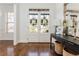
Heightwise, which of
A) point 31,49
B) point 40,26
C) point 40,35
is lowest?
point 31,49

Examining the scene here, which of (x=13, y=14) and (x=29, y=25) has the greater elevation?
(x=13, y=14)

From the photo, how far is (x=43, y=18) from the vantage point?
22.2ft

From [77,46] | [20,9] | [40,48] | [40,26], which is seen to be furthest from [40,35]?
[77,46]

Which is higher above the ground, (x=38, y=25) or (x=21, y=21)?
(x=21, y=21)

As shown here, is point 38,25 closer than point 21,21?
Yes

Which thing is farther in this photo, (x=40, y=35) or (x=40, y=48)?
(x=40, y=35)

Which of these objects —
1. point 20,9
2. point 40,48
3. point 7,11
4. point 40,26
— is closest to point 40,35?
point 40,26

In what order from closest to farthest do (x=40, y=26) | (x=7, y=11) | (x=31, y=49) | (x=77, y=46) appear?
(x=77, y=46)
(x=31, y=49)
(x=40, y=26)
(x=7, y=11)

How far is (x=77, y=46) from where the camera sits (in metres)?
2.80

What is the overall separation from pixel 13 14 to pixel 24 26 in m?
0.71

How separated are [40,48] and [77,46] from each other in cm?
291

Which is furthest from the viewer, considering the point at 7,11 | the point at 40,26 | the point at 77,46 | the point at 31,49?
the point at 7,11

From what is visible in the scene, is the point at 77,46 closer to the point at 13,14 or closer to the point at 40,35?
the point at 40,35

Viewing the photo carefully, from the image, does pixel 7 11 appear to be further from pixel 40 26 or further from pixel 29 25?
pixel 40 26
